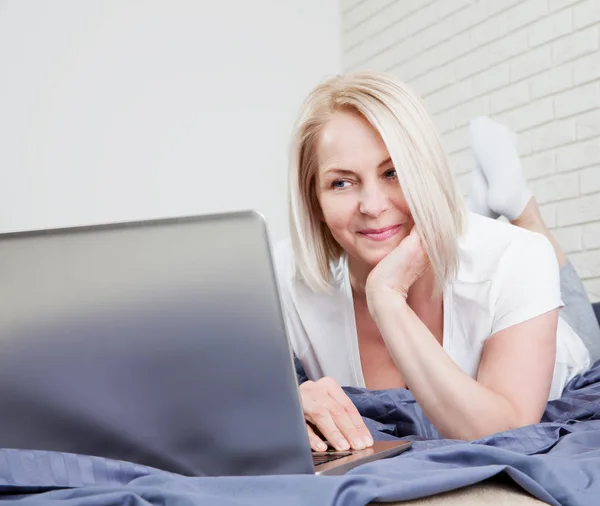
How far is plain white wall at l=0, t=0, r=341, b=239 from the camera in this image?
12.9ft

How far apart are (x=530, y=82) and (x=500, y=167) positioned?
0.67 meters

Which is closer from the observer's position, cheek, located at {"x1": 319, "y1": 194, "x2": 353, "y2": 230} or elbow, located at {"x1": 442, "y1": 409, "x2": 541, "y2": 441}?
elbow, located at {"x1": 442, "y1": 409, "x2": 541, "y2": 441}

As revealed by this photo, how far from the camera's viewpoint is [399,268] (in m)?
1.57

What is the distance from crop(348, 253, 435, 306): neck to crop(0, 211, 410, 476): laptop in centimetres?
96

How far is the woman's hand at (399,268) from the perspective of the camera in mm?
1553

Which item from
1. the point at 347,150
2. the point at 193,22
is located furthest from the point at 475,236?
the point at 193,22

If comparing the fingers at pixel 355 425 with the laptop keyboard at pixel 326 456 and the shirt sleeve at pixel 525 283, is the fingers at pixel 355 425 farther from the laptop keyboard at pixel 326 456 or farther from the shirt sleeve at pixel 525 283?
the shirt sleeve at pixel 525 283

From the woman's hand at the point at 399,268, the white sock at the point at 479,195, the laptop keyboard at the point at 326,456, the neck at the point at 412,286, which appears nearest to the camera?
the laptop keyboard at the point at 326,456

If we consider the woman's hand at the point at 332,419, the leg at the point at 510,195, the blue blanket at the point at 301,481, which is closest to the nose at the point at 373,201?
the woman's hand at the point at 332,419

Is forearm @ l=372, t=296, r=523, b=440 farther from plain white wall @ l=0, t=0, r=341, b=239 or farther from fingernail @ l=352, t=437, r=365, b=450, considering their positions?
plain white wall @ l=0, t=0, r=341, b=239

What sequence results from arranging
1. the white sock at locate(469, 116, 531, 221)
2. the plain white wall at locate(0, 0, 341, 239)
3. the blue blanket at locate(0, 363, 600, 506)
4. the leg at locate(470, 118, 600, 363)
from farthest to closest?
1. the plain white wall at locate(0, 0, 341, 239)
2. the white sock at locate(469, 116, 531, 221)
3. the leg at locate(470, 118, 600, 363)
4. the blue blanket at locate(0, 363, 600, 506)

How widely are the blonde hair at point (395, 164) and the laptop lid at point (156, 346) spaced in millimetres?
798

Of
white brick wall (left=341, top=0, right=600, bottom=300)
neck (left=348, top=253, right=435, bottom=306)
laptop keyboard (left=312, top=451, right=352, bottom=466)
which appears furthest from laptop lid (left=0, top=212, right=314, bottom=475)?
white brick wall (left=341, top=0, right=600, bottom=300)

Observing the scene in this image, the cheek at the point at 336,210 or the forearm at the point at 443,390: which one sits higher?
the cheek at the point at 336,210
